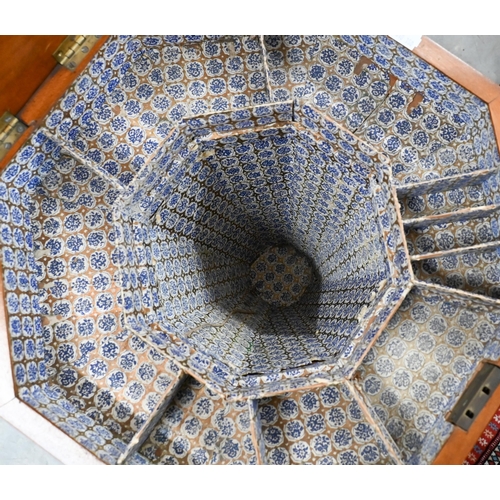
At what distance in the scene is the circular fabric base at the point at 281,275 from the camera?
228 inches

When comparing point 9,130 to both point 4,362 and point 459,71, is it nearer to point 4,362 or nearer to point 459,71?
point 4,362

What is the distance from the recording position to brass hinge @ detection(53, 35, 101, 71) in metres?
2.87

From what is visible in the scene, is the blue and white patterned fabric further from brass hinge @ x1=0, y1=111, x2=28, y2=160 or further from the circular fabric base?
the circular fabric base

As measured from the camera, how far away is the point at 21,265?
10.4 ft

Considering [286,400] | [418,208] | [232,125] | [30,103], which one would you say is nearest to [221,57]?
[232,125]

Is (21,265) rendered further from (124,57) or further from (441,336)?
(441,336)

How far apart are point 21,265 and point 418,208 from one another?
322 cm

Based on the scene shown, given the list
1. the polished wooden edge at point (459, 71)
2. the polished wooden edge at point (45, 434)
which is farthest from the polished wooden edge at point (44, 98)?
the polished wooden edge at point (459, 71)

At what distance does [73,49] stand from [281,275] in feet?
12.4

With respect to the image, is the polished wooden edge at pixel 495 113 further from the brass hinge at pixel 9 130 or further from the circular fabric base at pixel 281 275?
the brass hinge at pixel 9 130

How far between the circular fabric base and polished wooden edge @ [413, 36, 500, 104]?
3163 mm

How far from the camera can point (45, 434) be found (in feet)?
9.75

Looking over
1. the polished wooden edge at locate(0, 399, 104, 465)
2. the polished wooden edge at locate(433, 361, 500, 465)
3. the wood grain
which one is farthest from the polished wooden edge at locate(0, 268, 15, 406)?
the polished wooden edge at locate(433, 361, 500, 465)

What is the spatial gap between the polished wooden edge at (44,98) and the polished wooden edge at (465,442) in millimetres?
3671
